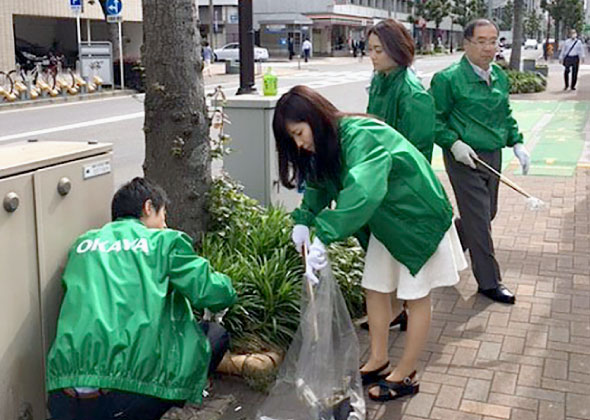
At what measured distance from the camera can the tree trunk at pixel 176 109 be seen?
180 inches

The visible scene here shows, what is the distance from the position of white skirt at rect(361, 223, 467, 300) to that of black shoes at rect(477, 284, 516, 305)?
4.94 ft

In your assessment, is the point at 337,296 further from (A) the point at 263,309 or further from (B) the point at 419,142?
(B) the point at 419,142

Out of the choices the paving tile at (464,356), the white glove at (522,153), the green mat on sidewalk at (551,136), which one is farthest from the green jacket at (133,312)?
the green mat on sidewalk at (551,136)

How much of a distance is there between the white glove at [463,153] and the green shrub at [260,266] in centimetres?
88

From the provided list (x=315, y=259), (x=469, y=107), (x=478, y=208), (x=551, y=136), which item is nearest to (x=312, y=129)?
(x=315, y=259)

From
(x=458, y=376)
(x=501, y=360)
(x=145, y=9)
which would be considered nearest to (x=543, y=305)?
(x=501, y=360)

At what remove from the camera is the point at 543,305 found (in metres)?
5.01

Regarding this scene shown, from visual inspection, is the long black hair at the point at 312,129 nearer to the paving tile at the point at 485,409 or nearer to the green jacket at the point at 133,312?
the green jacket at the point at 133,312

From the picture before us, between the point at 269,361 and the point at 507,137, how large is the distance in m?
2.43

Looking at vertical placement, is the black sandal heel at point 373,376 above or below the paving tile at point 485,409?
above

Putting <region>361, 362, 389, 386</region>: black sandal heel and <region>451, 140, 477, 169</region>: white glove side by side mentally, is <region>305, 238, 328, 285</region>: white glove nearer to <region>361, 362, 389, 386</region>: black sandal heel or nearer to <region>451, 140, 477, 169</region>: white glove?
<region>361, 362, 389, 386</region>: black sandal heel

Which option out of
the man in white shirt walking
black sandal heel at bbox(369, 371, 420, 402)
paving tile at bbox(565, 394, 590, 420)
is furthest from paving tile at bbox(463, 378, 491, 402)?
the man in white shirt walking

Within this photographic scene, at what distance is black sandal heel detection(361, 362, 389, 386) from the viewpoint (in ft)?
12.7

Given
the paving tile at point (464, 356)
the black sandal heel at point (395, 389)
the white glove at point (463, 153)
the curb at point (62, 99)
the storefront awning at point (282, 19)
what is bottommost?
the paving tile at point (464, 356)
